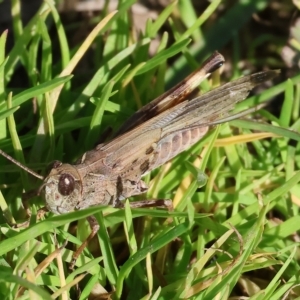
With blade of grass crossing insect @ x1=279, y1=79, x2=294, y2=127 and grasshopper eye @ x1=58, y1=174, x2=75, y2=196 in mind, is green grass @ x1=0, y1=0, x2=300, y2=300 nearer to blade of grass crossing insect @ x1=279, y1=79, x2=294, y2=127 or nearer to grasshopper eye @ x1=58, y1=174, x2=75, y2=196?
blade of grass crossing insect @ x1=279, y1=79, x2=294, y2=127

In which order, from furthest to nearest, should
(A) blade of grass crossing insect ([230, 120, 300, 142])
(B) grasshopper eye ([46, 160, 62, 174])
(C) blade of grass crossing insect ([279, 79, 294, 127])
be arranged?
(C) blade of grass crossing insect ([279, 79, 294, 127]) < (A) blade of grass crossing insect ([230, 120, 300, 142]) < (B) grasshopper eye ([46, 160, 62, 174])

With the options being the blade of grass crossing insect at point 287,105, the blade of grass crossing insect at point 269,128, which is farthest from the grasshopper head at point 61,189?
the blade of grass crossing insect at point 287,105

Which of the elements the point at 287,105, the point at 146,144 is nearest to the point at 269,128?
the point at 287,105

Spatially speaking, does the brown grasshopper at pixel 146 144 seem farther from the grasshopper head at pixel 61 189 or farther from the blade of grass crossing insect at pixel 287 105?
the blade of grass crossing insect at pixel 287 105

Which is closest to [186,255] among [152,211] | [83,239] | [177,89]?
[152,211]

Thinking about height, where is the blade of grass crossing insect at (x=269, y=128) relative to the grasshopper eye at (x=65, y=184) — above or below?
below

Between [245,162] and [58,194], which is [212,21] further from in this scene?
[58,194]

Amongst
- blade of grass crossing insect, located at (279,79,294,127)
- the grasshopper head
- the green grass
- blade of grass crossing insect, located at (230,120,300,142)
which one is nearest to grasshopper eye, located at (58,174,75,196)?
the grasshopper head
